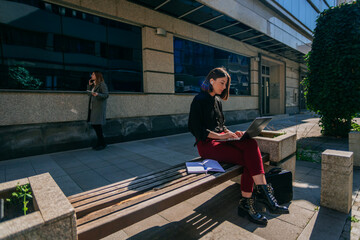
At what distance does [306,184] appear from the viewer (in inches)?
134

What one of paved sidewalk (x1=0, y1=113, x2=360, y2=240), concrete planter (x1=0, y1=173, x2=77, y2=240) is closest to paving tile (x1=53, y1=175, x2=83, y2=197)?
paved sidewalk (x1=0, y1=113, x2=360, y2=240)

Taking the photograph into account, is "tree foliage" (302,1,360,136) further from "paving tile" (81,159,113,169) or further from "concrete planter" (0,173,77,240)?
"concrete planter" (0,173,77,240)

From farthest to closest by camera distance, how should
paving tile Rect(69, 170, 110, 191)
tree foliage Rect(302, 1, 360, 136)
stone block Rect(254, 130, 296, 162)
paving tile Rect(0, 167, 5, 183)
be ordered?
tree foliage Rect(302, 1, 360, 136)
paving tile Rect(0, 167, 5, 183)
paving tile Rect(69, 170, 110, 191)
stone block Rect(254, 130, 296, 162)

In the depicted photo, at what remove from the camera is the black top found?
2627mm

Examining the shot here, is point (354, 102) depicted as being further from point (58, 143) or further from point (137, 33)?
point (58, 143)

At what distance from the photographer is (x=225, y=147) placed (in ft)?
8.55

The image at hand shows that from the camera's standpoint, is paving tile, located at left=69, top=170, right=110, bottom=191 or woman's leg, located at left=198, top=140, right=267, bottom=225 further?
paving tile, located at left=69, top=170, right=110, bottom=191

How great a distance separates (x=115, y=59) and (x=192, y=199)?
204 inches

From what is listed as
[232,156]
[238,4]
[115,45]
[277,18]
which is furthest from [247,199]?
[277,18]

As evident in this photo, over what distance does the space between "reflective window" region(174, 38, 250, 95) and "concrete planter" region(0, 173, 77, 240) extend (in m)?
6.97

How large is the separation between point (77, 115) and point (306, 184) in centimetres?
553

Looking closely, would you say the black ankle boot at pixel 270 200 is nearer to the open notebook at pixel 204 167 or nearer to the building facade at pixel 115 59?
the open notebook at pixel 204 167

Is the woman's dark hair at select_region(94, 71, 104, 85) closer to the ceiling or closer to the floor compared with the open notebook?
closer to the ceiling

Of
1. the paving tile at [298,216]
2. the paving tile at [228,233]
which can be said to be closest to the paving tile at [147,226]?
the paving tile at [228,233]
